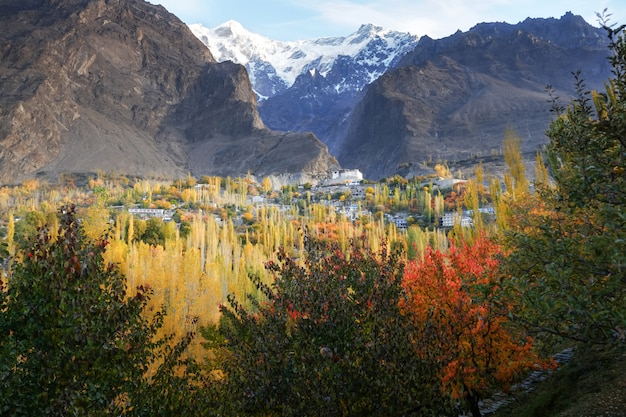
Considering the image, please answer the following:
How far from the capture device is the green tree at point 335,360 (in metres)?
7.63

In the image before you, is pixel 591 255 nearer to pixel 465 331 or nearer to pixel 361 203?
pixel 465 331

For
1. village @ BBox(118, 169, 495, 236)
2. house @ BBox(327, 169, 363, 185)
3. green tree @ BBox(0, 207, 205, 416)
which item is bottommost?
village @ BBox(118, 169, 495, 236)

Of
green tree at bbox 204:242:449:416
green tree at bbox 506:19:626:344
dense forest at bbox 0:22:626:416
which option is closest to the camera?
green tree at bbox 506:19:626:344

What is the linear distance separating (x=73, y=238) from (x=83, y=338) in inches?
53.6

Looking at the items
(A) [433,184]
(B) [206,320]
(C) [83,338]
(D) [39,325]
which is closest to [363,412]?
(C) [83,338]

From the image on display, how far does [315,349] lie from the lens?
790 cm

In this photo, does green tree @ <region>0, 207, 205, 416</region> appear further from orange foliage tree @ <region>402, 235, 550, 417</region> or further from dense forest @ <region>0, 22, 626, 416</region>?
orange foliage tree @ <region>402, 235, 550, 417</region>

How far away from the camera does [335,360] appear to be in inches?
297

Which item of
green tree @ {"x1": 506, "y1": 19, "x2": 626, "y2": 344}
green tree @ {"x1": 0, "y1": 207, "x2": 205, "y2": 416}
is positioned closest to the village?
green tree @ {"x1": 506, "y1": 19, "x2": 626, "y2": 344}

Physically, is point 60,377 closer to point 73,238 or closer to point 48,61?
point 73,238

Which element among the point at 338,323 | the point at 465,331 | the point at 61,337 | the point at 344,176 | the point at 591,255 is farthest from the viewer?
the point at 344,176

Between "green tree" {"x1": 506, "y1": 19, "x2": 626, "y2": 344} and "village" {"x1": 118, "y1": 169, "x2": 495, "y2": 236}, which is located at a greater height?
"green tree" {"x1": 506, "y1": 19, "x2": 626, "y2": 344}

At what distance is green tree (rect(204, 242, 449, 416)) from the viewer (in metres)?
7.63

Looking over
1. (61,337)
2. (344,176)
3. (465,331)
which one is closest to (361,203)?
(344,176)
